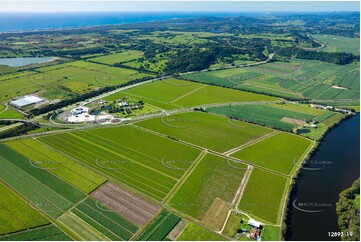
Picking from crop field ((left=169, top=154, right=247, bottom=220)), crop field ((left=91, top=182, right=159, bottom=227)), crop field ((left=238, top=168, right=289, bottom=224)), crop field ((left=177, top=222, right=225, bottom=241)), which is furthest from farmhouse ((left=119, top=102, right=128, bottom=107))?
crop field ((left=177, top=222, right=225, bottom=241))

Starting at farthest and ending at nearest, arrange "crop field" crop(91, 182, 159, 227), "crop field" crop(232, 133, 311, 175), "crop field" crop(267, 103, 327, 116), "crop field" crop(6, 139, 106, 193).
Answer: "crop field" crop(267, 103, 327, 116) → "crop field" crop(232, 133, 311, 175) → "crop field" crop(6, 139, 106, 193) → "crop field" crop(91, 182, 159, 227)

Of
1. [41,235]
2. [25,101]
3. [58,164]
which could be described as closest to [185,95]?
[25,101]

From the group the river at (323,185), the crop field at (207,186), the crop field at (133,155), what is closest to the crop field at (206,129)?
the crop field at (133,155)

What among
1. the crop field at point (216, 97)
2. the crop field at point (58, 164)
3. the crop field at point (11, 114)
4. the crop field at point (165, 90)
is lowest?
the crop field at point (58, 164)

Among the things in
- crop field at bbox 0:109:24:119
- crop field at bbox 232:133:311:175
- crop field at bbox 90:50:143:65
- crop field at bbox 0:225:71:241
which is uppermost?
crop field at bbox 90:50:143:65

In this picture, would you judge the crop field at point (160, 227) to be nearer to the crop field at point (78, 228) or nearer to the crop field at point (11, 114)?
the crop field at point (78, 228)

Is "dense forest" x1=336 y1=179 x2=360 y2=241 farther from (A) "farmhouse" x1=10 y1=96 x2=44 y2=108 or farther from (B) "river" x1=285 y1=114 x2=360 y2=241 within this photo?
(A) "farmhouse" x1=10 y1=96 x2=44 y2=108
